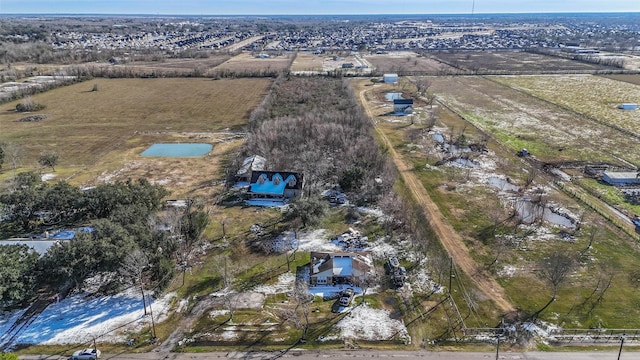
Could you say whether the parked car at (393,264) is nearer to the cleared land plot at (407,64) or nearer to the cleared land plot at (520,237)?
the cleared land plot at (520,237)

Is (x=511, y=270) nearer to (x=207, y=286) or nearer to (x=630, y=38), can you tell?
(x=207, y=286)

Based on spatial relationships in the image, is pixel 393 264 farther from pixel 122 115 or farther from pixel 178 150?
pixel 122 115

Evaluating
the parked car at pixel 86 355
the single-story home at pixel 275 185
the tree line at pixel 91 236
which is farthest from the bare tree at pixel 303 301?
the single-story home at pixel 275 185

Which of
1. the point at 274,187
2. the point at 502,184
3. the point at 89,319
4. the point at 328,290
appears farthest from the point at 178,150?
the point at 502,184

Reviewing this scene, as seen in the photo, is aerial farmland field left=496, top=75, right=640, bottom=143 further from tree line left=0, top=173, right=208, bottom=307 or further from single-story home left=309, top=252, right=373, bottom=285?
tree line left=0, top=173, right=208, bottom=307

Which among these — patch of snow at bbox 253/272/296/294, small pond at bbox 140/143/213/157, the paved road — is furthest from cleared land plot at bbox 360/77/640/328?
small pond at bbox 140/143/213/157
